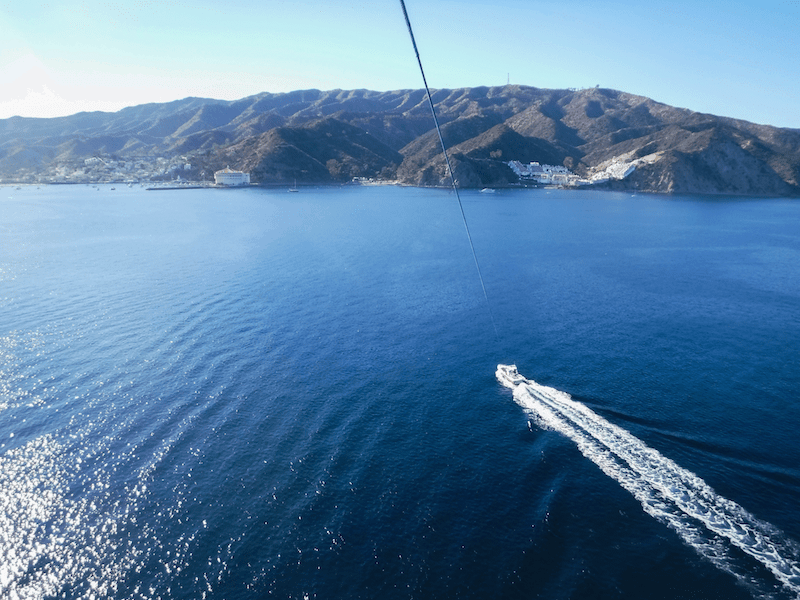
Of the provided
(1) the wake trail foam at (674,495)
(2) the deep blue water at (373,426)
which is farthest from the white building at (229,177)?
(1) the wake trail foam at (674,495)

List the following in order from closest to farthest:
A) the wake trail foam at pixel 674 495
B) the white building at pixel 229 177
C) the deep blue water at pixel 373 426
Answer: the deep blue water at pixel 373 426 < the wake trail foam at pixel 674 495 < the white building at pixel 229 177

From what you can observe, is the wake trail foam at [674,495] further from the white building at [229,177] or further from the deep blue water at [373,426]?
the white building at [229,177]

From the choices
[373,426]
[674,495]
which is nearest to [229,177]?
[373,426]

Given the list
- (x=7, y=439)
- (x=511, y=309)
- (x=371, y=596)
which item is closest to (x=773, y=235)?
(x=511, y=309)

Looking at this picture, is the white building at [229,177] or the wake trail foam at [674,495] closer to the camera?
the wake trail foam at [674,495]

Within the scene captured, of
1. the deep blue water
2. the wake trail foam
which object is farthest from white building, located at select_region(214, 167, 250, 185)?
the wake trail foam

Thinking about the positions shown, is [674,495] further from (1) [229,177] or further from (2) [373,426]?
(1) [229,177]

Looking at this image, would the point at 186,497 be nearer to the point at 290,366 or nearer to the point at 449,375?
the point at 290,366
